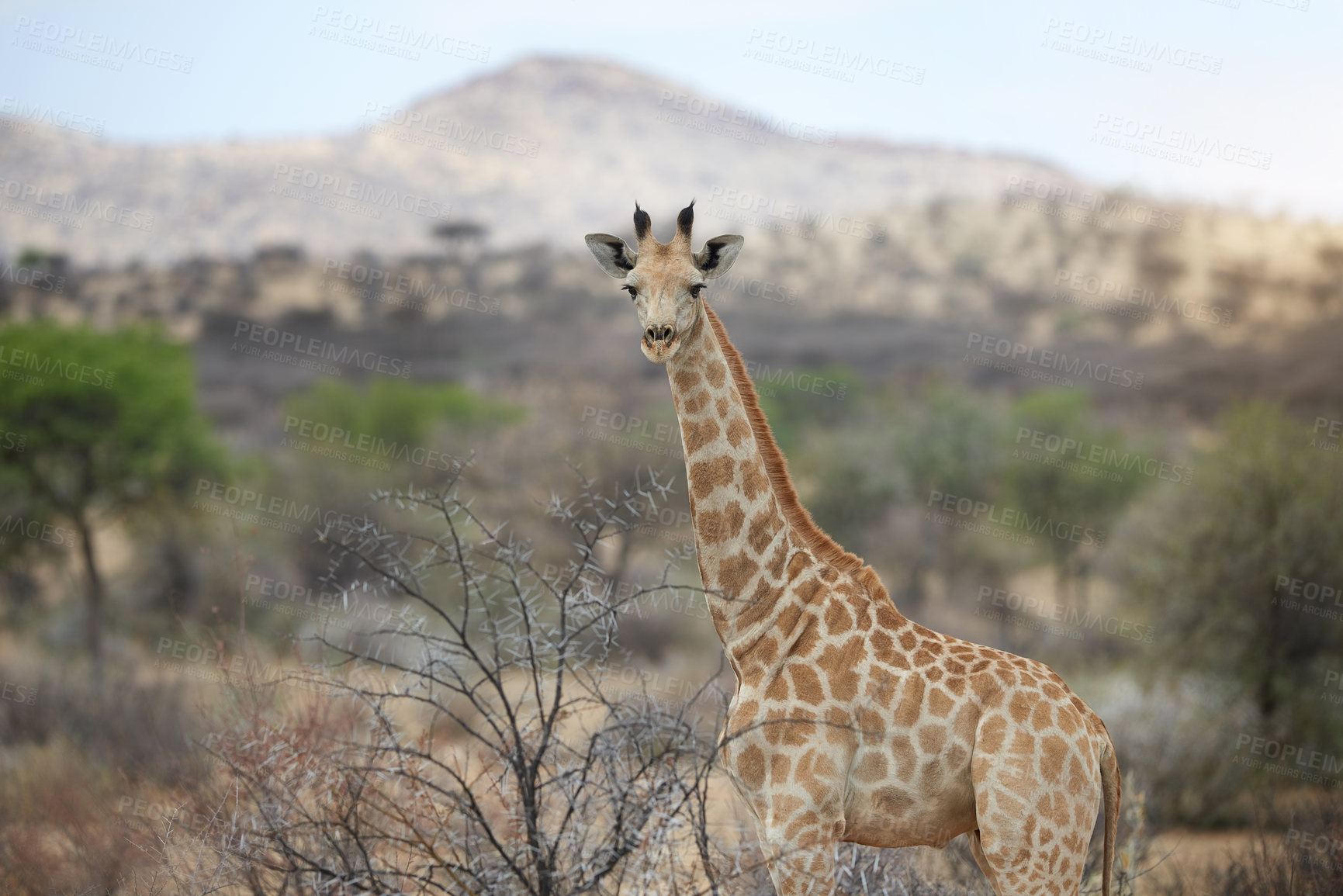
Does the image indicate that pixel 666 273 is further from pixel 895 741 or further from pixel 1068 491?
pixel 1068 491

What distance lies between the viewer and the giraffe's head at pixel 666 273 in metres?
4.32

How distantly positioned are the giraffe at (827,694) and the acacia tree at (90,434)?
63.7ft

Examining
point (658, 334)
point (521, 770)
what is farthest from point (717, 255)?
point (521, 770)

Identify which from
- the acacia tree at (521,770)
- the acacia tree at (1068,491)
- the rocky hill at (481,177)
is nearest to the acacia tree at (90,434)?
the acacia tree at (521,770)

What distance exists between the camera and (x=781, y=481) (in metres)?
4.90

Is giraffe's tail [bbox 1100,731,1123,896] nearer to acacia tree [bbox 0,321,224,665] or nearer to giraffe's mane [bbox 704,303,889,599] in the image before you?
giraffe's mane [bbox 704,303,889,599]

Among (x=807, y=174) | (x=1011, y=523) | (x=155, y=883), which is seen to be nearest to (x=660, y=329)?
(x=155, y=883)

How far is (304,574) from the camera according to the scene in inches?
946

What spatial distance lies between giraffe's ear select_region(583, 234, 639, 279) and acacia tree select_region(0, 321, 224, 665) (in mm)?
19184

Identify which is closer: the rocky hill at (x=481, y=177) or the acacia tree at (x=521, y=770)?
the acacia tree at (x=521, y=770)

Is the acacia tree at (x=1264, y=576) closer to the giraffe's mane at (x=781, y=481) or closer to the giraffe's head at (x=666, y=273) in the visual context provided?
the giraffe's mane at (x=781, y=481)

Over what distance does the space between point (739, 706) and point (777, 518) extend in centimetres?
91

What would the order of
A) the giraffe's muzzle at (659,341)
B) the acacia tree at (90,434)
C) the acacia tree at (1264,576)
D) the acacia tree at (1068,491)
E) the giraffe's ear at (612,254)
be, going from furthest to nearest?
the acacia tree at (1068,491)
the acacia tree at (90,434)
the acacia tree at (1264,576)
the giraffe's ear at (612,254)
the giraffe's muzzle at (659,341)

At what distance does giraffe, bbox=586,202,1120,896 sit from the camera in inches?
170
